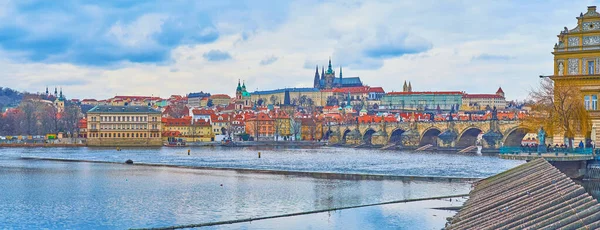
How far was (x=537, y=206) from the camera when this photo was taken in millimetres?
16828

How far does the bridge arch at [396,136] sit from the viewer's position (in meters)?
119

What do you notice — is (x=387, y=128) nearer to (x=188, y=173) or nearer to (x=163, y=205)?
(x=188, y=173)

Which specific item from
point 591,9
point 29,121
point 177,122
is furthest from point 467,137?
point 29,121

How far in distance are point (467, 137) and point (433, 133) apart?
7.89 m

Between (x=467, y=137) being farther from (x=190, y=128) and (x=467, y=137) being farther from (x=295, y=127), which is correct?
(x=190, y=128)

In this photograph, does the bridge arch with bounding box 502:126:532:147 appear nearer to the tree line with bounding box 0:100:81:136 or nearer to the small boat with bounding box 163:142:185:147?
the small boat with bounding box 163:142:185:147

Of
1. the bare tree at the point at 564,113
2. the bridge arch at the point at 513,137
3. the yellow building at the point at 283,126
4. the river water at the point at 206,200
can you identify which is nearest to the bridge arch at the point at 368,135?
the yellow building at the point at 283,126

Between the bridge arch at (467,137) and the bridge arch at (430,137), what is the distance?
5.10m

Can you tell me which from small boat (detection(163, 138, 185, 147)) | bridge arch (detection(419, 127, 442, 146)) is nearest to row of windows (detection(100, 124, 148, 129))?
small boat (detection(163, 138, 185, 147))

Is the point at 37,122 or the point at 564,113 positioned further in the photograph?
the point at 37,122

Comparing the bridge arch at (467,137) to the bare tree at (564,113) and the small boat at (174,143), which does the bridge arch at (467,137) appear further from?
the bare tree at (564,113)

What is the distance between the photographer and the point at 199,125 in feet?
474

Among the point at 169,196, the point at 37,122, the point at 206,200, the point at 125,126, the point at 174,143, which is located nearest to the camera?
the point at 206,200

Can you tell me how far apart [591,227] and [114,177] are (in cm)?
3861
